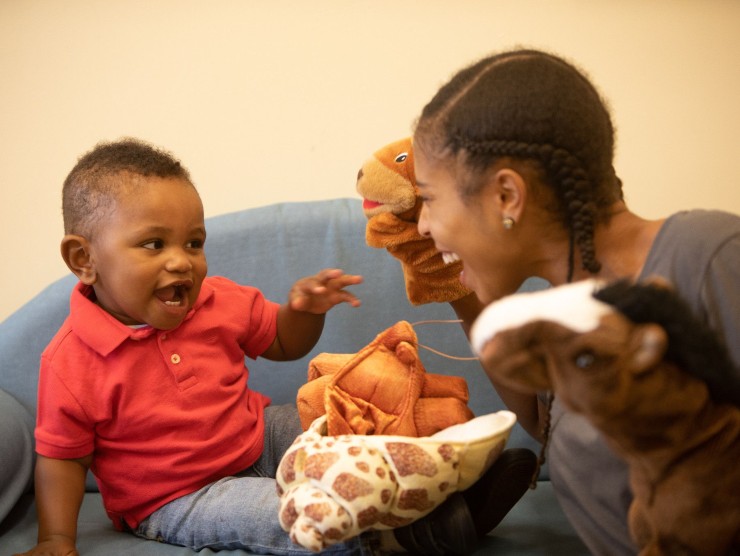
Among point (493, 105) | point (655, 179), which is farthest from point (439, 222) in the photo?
point (655, 179)

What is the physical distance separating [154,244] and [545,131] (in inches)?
22.4

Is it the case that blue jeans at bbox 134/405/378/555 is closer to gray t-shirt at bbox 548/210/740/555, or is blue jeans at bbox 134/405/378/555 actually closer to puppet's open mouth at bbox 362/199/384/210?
gray t-shirt at bbox 548/210/740/555

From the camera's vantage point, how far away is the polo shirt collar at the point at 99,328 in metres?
1.05

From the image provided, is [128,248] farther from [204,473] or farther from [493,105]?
[493,105]

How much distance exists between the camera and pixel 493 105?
2.60 ft

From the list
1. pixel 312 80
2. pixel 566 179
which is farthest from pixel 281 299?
pixel 566 179

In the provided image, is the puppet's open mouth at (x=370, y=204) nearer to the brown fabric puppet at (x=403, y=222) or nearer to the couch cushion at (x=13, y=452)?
the brown fabric puppet at (x=403, y=222)

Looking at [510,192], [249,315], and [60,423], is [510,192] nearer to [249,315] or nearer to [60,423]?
[249,315]

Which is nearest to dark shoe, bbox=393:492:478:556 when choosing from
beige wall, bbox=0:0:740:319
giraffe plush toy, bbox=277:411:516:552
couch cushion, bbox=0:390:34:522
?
giraffe plush toy, bbox=277:411:516:552

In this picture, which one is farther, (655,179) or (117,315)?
(655,179)

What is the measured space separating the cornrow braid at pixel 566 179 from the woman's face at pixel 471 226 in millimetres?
37

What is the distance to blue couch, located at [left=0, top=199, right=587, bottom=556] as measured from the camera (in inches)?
47.6

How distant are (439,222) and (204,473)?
1.69 ft

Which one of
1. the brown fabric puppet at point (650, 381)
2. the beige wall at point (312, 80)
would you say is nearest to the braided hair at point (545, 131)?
the brown fabric puppet at point (650, 381)
